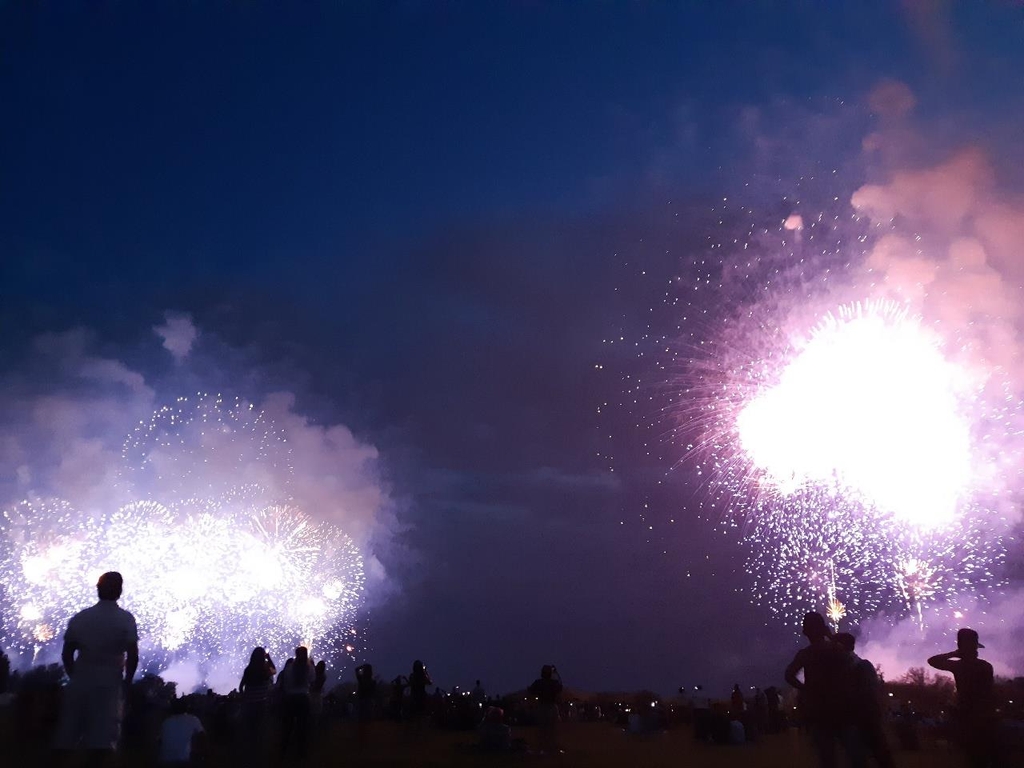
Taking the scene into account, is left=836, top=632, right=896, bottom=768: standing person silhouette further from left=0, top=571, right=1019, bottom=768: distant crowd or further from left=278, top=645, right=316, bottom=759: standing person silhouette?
left=278, top=645, right=316, bottom=759: standing person silhouette

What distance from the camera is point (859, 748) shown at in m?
7.51

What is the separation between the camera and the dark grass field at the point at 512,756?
38.7 feet

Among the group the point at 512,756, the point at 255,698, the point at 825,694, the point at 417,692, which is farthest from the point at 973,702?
the point at 417,692

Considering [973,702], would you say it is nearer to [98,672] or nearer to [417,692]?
[98,672]

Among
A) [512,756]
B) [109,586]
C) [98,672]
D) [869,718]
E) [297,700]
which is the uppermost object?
[109,586]

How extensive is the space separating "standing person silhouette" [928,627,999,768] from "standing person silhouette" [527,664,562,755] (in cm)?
709

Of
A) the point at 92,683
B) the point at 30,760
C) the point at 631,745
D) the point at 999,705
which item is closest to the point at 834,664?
the point at 999,705

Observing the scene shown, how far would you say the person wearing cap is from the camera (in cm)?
640

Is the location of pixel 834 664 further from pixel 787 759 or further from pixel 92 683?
pixel 787 759

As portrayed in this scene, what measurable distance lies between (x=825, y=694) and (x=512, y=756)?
7495 millimetres

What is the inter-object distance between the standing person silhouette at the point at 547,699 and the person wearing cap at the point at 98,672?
8477 millimetres

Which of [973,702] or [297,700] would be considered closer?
[973,702]

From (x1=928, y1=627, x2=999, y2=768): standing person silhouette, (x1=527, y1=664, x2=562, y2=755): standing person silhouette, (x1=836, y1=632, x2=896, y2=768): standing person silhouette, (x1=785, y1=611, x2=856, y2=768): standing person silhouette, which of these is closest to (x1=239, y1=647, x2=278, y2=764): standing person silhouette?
(x1=527, y1=664, x2=562, y2=755): standing person silhouette

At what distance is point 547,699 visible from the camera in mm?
14172
